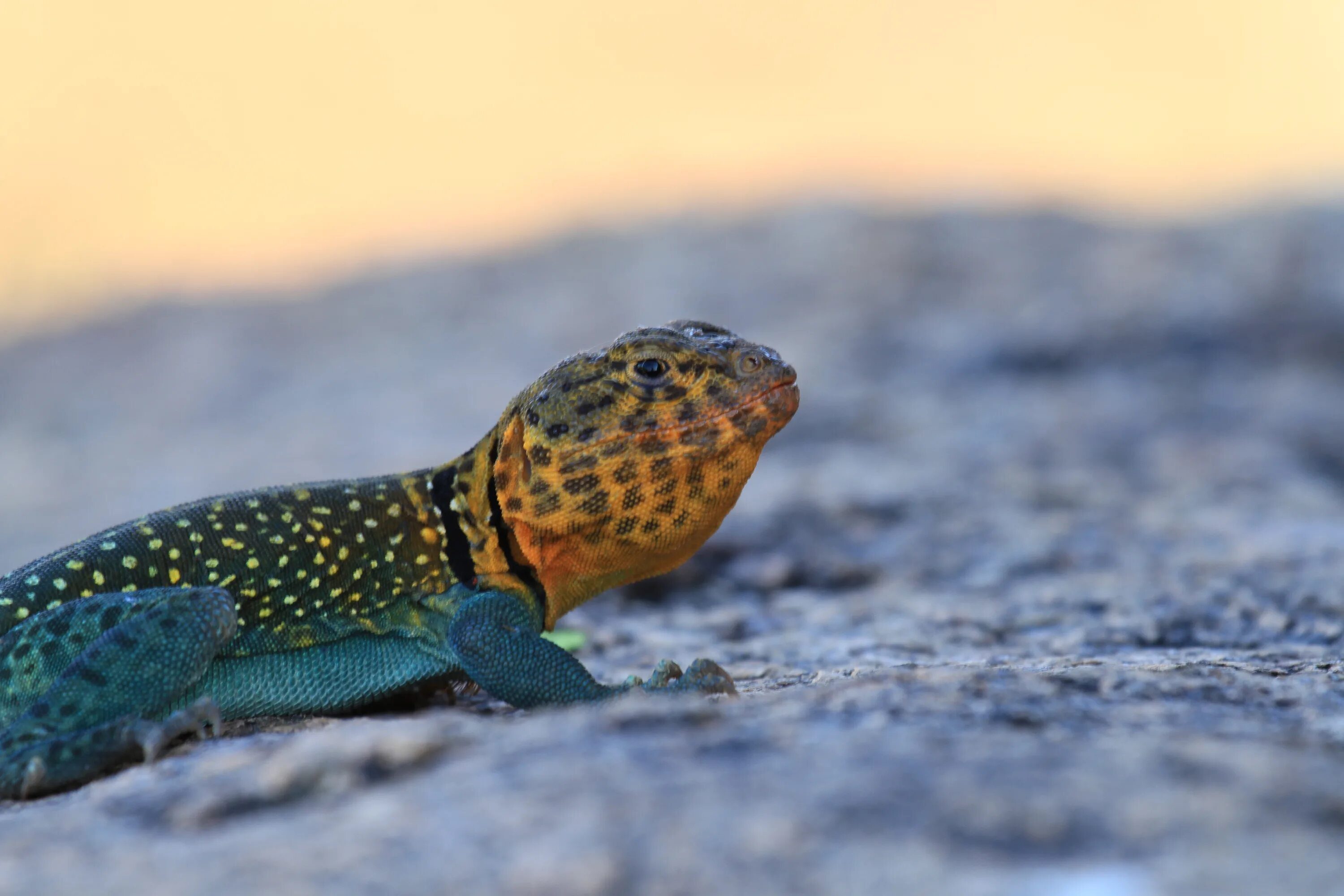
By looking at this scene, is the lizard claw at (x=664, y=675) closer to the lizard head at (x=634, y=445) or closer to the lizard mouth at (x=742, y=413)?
the lizard head at (x=634, y=445)

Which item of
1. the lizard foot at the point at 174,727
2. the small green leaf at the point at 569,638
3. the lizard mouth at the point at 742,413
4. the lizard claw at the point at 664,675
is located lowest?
the small green leaf at the point at 569,638

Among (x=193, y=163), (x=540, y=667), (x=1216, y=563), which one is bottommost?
(x=1216, y=563)

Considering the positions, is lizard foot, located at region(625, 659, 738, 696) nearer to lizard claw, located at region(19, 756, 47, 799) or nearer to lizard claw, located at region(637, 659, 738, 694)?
lizard claw, located at region(637, 659, 738, 694)

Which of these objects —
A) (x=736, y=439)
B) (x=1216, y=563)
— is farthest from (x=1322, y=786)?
(x=1216, y=563)

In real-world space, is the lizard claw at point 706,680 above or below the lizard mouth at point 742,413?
below

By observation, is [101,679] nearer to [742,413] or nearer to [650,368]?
[650,368]

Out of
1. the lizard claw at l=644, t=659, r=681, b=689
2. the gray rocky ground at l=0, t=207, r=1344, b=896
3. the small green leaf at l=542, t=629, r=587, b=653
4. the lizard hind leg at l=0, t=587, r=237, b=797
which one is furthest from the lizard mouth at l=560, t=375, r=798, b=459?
the small green leaf at l=542, t=629, r=587, b=653

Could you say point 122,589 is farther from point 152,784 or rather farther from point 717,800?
point 717,800

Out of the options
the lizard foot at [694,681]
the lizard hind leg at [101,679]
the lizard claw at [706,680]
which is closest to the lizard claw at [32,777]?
the lizard hind leg at [101,679]

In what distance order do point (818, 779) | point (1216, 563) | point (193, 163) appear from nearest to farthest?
point (818, 779)
point (1216, 563)
point (193, 163)
